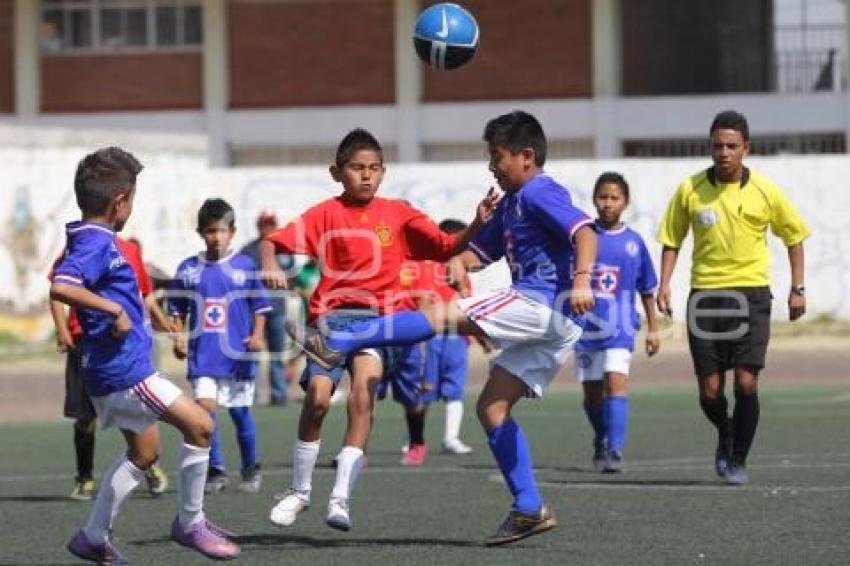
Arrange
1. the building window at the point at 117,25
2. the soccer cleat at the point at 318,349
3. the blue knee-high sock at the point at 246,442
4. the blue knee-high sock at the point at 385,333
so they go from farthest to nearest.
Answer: the building window at the point at 117,25, the blue knee-high sock at the point at 246,442, the soccer cleat at the point at 318,349, the blue knee-high sock at the point at 385,333

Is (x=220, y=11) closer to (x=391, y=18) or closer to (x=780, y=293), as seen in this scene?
(x=391, y=18)

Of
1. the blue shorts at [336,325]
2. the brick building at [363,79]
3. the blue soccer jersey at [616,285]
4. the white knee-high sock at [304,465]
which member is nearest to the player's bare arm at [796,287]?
the blue soccer jersey at [616,285]

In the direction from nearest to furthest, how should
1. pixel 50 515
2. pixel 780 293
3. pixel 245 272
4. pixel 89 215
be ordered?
pixel 89 215 < pixel 50 515 < pixel 245 272 < pixel 780 293

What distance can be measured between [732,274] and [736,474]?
4.07ft

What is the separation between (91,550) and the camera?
912cm

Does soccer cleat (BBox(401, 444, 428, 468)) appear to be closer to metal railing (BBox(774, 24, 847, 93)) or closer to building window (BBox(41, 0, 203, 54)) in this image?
metal railing (BBox(774, 24, 847, 93))

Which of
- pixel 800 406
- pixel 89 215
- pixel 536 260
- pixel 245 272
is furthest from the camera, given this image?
pixel 800 406

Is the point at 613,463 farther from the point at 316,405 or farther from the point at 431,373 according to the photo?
the point at 316,405

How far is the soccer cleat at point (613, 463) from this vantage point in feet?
44.9

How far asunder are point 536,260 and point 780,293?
2023 cm

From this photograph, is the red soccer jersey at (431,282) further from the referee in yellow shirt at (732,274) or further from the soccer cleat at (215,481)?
the referee in yellow shirt at (732,274)

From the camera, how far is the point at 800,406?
20016 mm

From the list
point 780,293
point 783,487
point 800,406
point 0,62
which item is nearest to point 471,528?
point 783,487

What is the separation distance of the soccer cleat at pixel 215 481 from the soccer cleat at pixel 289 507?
3.12 meters
